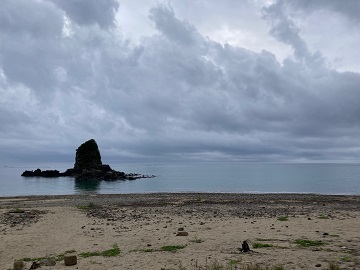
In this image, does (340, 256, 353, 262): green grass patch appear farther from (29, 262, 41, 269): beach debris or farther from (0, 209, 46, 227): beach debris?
(0, 209, 46, 227): beach debris

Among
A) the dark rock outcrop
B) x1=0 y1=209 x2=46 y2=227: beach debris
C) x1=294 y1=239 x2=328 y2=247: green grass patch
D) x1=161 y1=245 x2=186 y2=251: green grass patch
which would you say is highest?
the dark rock outcrop

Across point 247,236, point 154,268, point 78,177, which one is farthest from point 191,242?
point 78,177

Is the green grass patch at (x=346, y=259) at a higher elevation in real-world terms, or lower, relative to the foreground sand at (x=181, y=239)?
higher

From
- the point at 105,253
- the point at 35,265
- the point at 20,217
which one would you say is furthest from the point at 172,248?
the point at 20,217

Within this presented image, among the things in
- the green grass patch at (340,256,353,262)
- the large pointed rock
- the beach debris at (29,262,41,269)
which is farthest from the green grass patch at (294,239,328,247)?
the large pointed rock

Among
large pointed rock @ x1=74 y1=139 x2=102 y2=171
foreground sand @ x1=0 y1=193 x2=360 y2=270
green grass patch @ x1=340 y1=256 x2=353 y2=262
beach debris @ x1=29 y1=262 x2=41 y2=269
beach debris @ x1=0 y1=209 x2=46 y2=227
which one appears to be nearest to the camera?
green grass patch @ x1=340 y1=256 x2=353 y2=262

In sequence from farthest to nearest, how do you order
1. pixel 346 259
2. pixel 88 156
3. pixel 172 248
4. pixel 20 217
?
pixel 88 156 < pixel 20 217 < pixel 172 248 < pixel 346 259

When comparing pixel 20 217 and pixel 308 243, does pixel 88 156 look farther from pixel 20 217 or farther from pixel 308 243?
pixel 308 243

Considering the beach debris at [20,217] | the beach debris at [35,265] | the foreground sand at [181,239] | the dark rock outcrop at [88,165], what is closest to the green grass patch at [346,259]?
the foreground sand at [181,239]

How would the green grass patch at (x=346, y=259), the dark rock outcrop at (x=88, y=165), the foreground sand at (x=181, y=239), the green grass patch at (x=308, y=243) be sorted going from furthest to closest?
the dark rock outcrop at (x=88, y=165) → the green grass patch at (x=308, y=243) → the foreground sand at (x=181, y=239) → the green grass patch at (x=346, y=259)

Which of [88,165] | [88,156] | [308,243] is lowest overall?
[308,243]

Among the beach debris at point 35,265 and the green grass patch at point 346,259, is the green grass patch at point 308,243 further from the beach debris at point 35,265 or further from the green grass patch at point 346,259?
the beach debris at point 35,265

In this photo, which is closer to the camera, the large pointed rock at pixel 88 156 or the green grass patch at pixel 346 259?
the green grass patch at pixel 346 259

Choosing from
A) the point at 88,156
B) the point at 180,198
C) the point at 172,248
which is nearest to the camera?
the point at 172,248
